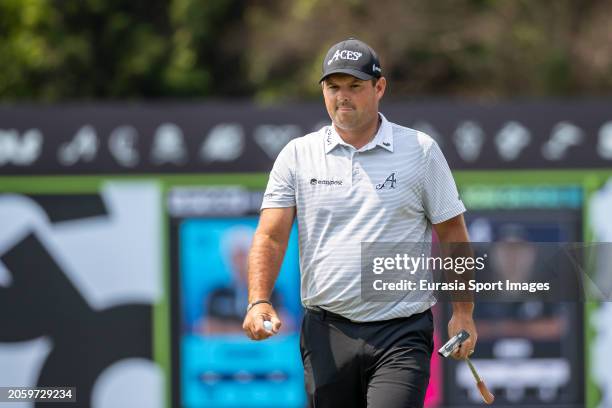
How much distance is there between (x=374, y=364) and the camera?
429 centimetres

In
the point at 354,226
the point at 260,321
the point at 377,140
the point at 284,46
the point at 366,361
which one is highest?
the point at 284,46

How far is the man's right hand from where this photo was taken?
4152 millimetres

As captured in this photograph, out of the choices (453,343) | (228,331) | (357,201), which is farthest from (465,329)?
(228,331)

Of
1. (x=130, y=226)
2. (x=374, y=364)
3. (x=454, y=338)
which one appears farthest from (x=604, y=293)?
(x=130, y=226)

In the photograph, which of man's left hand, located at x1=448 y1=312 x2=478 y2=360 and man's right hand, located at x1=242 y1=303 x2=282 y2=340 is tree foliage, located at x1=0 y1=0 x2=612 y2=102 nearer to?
man's left hand, located at x1=448 y1=312 x2=478 y2=360

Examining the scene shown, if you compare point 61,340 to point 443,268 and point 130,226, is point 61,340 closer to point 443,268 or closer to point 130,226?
point 130,226

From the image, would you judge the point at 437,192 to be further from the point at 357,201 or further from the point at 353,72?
the point at 353,72

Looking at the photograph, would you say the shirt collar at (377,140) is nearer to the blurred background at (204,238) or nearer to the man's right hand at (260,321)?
the man's right hand at (260,321)

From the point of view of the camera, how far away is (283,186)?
4383 millimetres

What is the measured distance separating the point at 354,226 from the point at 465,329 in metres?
0.57

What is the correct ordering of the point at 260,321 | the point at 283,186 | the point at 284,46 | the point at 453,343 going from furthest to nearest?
1. the point at 284,46
2. the point at 283,186
3. the point at 453,343
4. the point at 260,321

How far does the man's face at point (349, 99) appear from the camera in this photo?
166 inches

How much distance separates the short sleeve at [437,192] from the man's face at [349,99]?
0.28 m

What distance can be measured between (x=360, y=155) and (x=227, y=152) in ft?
11.4
